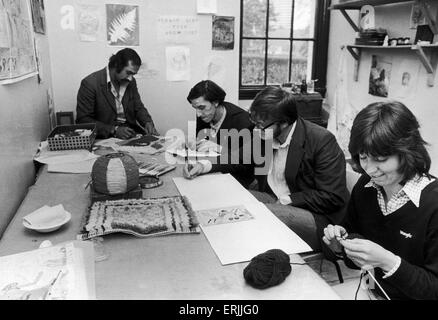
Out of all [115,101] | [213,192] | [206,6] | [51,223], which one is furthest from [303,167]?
[206,6]

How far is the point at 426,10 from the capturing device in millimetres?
2377

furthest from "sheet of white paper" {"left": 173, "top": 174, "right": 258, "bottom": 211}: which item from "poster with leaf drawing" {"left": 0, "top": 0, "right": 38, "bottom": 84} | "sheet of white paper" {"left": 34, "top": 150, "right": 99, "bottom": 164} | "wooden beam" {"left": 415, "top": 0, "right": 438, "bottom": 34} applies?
"wooden beam" {"left": 415, "top": 0, "right": 438, "bottom": 34}

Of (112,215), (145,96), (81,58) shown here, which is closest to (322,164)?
(112,215)

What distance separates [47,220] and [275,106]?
1.07m

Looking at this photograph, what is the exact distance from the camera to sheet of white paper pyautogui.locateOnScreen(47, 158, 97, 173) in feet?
6.28

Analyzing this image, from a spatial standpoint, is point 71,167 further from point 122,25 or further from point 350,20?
point 350,20

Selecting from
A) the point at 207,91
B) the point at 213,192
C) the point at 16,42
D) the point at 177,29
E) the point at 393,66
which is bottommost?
the point at 213,192

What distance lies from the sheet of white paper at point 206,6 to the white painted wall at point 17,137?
127 centimetres

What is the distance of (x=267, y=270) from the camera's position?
98cm

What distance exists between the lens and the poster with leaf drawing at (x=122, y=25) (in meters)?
2.98

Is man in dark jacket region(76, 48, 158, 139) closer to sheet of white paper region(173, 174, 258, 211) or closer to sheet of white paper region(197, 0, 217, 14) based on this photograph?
sheet of white paper region(197, 0, 217, 14)

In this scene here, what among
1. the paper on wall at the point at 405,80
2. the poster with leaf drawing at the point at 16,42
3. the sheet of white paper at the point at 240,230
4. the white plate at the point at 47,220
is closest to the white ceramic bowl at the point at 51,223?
the white plate at the point at 47,220

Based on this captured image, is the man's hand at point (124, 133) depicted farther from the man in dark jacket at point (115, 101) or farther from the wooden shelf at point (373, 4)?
the wooden shelf at point (373, 4)

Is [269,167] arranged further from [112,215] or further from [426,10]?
[426,10]
